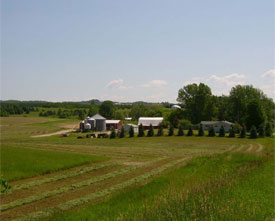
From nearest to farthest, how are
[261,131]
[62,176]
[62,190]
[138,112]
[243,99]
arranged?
[62,190]
[62,176]
[261,131]
[243,99]
[138,112]

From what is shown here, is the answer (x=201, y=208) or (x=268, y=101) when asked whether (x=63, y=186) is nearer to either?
(x=201, y=208)

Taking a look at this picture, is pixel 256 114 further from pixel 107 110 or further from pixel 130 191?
pixel 107 110

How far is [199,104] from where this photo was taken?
8262cm

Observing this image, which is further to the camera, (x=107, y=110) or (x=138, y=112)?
(x=138, y=112)

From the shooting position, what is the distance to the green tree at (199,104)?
8181 cm

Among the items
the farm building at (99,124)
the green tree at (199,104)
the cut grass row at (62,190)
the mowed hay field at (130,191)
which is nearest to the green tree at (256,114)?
the green tree at (199,104)

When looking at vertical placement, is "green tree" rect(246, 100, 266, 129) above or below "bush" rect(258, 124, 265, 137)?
above

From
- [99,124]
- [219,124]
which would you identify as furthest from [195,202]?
[99,124]

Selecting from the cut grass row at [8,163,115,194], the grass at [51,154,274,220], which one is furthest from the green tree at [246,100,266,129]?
the grass at [51,154,274,220]

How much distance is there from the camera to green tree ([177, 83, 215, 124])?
3221 inches

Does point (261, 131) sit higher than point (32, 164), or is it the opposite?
point (261, 131)

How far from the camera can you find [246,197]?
10680 millimetres

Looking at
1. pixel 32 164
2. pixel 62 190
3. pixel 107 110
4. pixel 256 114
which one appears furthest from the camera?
pixel 107 110

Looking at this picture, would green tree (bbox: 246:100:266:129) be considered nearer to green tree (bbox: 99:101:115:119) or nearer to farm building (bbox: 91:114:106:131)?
farm building (bbox: 91:114:106:131)
